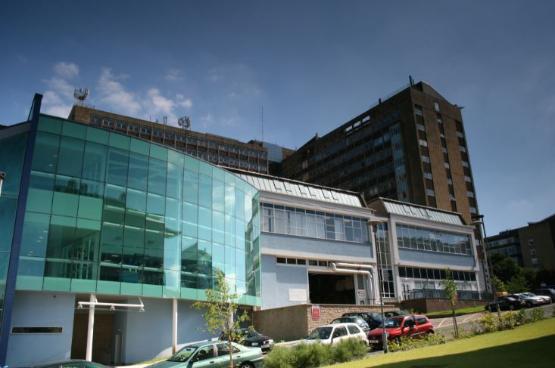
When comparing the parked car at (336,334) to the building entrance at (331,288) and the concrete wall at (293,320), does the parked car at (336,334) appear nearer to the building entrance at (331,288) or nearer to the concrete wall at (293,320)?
the concrete wall at (293,320)

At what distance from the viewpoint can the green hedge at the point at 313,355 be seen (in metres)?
17.3

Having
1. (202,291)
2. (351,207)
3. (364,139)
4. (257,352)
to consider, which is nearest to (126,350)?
(202,291)

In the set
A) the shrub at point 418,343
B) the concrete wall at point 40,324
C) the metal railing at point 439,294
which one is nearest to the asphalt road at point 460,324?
the shrub at point 418,343

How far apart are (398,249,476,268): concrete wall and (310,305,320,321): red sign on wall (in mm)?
21400

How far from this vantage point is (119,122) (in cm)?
8675

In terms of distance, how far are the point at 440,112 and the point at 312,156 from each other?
29.5 meters

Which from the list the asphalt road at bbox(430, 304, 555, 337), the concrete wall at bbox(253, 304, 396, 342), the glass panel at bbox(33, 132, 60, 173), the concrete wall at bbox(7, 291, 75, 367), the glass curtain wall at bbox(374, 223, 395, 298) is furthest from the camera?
the glass curtain wall at bbox(374, 223, 395, 298)

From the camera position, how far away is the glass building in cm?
2430

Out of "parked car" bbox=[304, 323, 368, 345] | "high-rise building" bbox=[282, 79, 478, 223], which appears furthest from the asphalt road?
"high-rise building" bbox=[282, 79, 478, 223]

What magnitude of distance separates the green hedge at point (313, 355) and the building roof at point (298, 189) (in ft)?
78.8

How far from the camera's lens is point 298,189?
47062 millimetres

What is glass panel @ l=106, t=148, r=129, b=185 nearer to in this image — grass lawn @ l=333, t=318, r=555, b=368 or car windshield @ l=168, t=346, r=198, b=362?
car windshield @ l=168, t=346, r=198, b=362

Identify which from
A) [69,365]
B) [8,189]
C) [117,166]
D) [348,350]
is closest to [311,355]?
[348,350]

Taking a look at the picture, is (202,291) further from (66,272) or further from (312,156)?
(312,156)
